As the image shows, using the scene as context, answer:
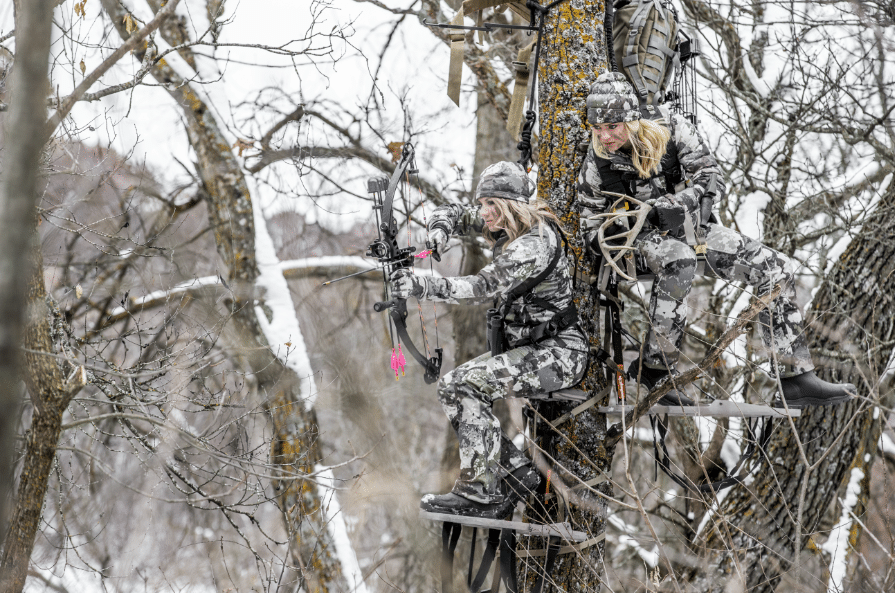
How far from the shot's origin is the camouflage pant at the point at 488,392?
3.61 m

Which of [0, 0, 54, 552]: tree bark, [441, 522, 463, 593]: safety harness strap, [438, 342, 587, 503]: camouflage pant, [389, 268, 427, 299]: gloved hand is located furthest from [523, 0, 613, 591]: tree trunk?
[0, 0, 54, 552]: tree bark

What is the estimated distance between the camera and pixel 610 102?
3.62 m

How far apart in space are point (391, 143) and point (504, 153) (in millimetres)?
2336

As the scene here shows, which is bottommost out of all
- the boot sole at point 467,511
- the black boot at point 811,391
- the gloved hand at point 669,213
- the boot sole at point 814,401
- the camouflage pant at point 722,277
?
the boot sole at point 467,511

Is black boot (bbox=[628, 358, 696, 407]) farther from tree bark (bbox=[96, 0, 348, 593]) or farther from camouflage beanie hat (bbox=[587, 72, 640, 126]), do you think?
tree bark (bbox=[96, 0, 348, 593])

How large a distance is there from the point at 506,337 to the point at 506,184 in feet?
2.79

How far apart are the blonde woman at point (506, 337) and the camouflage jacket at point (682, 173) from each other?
0.90ft

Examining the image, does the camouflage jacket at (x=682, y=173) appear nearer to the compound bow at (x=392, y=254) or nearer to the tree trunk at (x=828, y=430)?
the compound bow at (x=392, y=254)

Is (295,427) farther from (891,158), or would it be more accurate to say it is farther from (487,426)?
(891,158)

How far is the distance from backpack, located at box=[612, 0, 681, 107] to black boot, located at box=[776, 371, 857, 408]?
5.94 ft

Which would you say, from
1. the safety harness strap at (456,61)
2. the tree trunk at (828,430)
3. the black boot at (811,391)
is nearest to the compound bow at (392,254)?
the safety harness strap at (456,61)

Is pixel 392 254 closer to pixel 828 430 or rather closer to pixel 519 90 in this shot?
pixel 519 90

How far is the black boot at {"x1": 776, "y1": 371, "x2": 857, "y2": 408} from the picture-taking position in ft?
12.7

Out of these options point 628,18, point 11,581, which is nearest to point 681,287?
point 628,18
